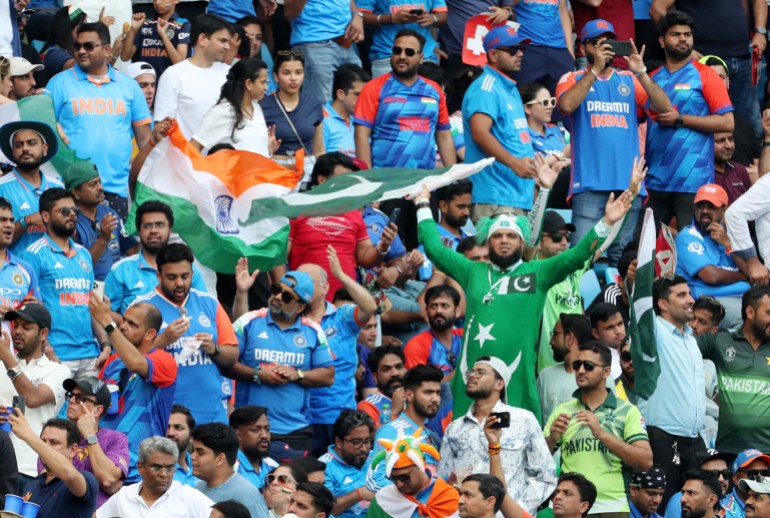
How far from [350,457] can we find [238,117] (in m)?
3.50

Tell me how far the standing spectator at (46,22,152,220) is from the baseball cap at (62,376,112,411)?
3852mm

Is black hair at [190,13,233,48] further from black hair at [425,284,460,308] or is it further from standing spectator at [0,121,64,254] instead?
black hair at [425,284,460,308]

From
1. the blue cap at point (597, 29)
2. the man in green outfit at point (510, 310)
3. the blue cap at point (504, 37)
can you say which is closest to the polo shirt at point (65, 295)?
the man in green outfit at point (510, 310)

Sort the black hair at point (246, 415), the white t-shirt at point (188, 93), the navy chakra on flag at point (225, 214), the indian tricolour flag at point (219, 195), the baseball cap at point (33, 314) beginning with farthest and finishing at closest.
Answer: the white t-shirt at point (188, 93)
the navy chakra on flag at point (225, 214)
the indian tricolour flag at point (219, 195)
the black hair at point (246, 415)
the baseball cap at point (33, 314)

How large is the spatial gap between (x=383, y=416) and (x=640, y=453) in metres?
2.28

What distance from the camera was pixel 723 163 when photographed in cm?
1686

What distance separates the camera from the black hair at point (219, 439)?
11227 mm

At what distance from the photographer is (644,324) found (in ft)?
42.2

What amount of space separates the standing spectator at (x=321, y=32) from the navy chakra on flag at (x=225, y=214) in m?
2.94

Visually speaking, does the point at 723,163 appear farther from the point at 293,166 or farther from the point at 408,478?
the point at 408,478

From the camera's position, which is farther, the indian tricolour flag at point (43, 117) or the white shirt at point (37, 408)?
the indian tricolour flag at point (43, 117)

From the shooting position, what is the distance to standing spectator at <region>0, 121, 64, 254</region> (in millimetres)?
13656

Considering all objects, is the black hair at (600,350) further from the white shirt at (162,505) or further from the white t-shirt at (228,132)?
the white t-shirt at (228,132)

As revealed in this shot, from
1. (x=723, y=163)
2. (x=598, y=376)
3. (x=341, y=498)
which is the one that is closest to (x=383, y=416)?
(x=341, y=498)
